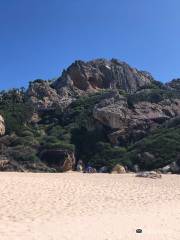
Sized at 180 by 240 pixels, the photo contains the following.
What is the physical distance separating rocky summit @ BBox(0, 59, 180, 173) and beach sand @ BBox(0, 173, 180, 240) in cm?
1314

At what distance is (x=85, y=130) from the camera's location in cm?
4284

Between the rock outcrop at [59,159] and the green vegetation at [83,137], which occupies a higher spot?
the green vegetation at [83,137]

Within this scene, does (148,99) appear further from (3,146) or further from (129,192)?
(129,192)

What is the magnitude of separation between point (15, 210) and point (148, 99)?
121ft

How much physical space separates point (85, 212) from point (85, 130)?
31338 mm

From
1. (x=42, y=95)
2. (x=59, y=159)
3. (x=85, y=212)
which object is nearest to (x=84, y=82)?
(x=42, y=95)

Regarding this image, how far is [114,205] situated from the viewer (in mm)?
13000

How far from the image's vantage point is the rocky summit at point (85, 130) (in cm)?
3291

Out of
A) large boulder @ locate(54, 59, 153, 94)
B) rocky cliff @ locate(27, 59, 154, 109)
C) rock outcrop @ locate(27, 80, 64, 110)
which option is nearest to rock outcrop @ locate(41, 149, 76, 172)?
rocky cliff @ locate(27, 59, 154, 109)

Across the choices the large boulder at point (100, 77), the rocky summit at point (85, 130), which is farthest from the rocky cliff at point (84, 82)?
the rocky summit at point (85, 130)

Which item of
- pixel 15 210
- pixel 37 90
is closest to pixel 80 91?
pixel 37 90

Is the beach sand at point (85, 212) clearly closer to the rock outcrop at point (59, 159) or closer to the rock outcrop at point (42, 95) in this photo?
the rock outcrop at point (59, 159)

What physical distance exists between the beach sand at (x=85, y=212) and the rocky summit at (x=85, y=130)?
13138mm

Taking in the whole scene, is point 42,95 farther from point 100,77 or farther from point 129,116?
point 129,116
